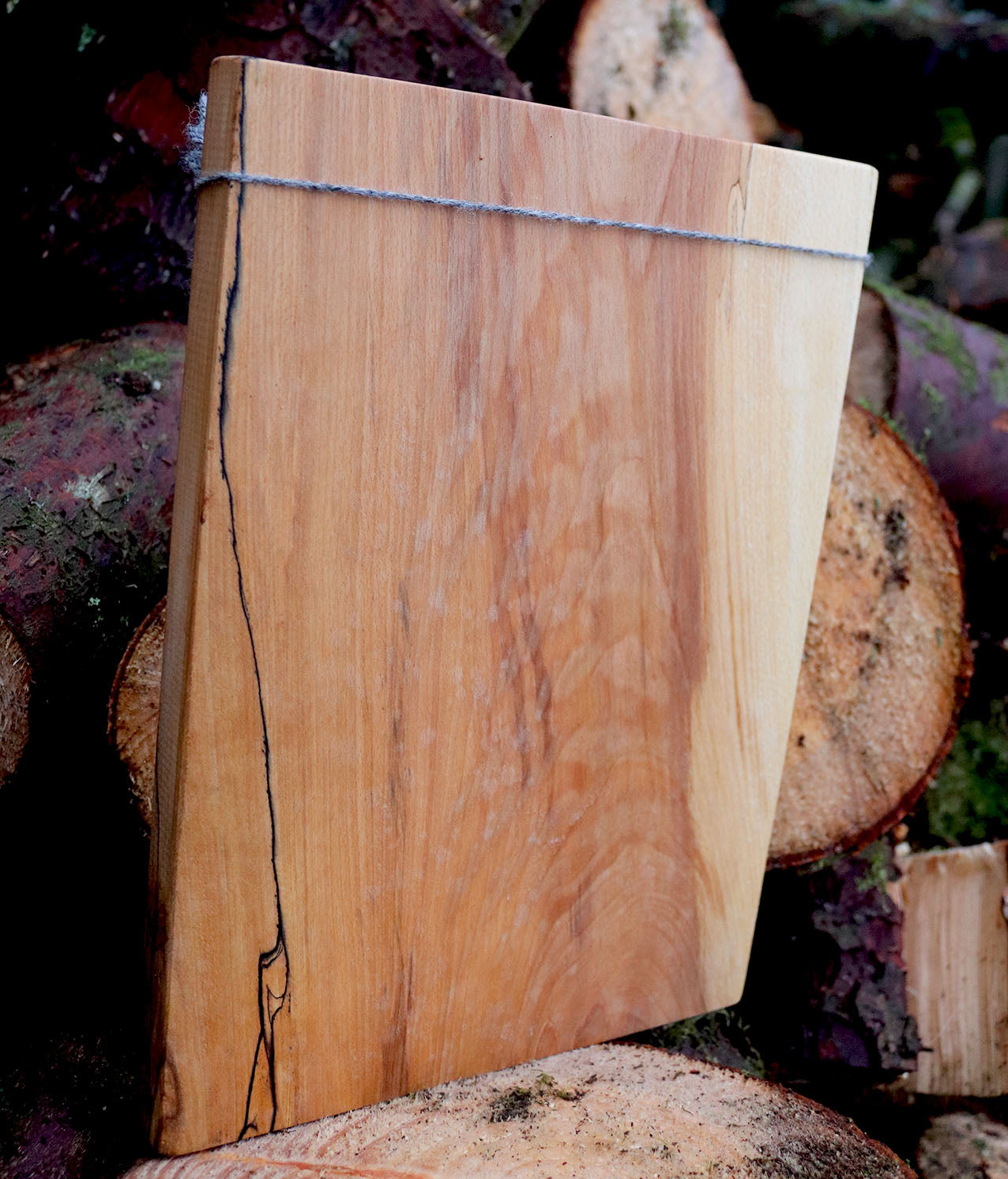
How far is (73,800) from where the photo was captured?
3.58 ft

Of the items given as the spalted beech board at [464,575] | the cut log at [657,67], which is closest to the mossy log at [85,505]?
the spalted beech board at [464,575]

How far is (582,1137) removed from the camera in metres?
0.86

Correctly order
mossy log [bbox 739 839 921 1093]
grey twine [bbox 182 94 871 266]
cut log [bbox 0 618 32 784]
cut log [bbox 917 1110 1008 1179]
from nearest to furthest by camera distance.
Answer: grey twine [bbox 182 94 871 266] < cut log [bbox 0 618 32 784] < cut log [bbox 917 1110 1008 1179] < mossy log [bbox 739 839 921 1093]

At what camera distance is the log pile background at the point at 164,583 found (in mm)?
1026

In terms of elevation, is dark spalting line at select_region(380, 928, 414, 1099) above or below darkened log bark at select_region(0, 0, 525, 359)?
below

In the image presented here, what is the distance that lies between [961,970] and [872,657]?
0.45 m

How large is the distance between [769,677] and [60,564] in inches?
31.9

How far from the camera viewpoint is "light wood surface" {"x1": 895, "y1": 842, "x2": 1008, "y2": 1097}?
130 cm

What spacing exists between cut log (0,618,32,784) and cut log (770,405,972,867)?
90 cm

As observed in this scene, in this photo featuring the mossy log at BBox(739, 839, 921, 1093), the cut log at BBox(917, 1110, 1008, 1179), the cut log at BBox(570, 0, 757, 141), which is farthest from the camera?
the cut log at BBox(570, 0, 757, 141)

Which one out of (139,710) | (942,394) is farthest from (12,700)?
(942,394)

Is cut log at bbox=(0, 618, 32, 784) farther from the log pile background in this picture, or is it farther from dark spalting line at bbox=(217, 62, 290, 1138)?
dark spalting line at bbox=(217, 62, 290, 1138)

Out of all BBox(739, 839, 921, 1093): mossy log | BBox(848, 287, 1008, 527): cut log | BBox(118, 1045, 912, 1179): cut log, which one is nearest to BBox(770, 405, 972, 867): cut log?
BBox(739, 839, 921, 1093): mossy log

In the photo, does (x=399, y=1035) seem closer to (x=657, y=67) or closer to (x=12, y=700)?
(x=12, y=700)
